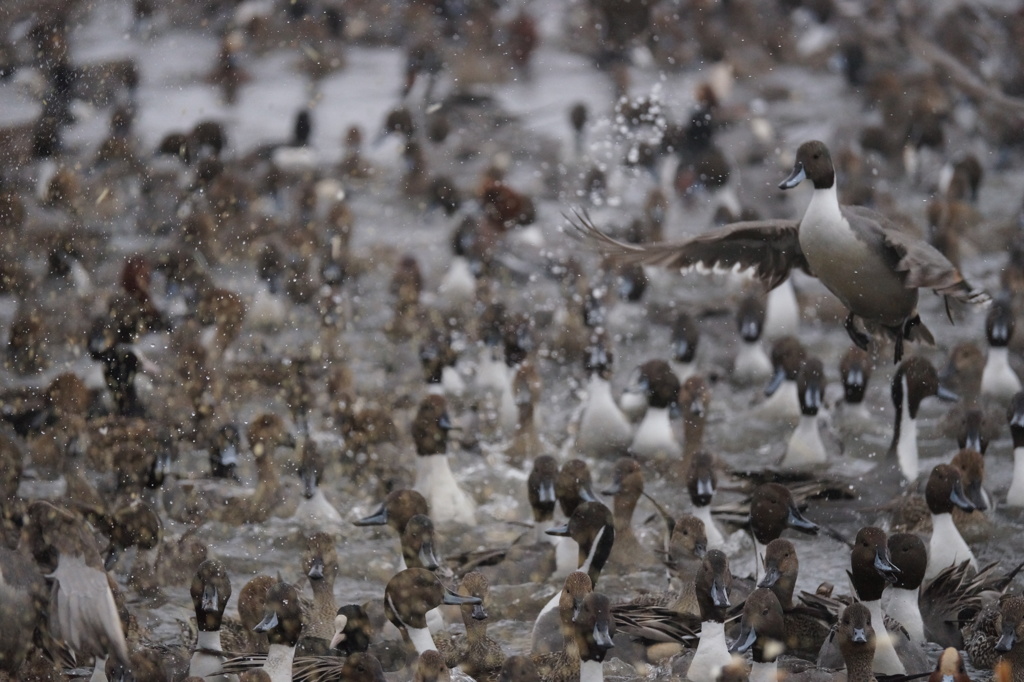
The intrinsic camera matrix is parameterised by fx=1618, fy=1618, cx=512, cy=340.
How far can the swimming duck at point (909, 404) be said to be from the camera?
28.3ft

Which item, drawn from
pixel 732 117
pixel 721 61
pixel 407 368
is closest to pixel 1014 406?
Answer: pixel 407 368

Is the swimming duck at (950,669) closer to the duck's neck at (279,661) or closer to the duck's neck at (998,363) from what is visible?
the duck's neck at (279,661)

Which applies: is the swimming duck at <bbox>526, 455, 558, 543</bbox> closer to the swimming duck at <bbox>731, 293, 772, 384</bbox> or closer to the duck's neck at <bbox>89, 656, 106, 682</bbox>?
the duck's neck at <bbox>89, 656, 106, 682</bbox>

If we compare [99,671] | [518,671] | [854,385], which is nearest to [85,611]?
[99,671]

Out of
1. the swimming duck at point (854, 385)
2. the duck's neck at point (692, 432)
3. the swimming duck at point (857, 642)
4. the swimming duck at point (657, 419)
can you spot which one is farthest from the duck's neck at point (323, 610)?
the swimming duck at point (854, 385)

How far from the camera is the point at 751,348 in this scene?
10164 millimetres

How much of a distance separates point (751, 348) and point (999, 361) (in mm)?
1502

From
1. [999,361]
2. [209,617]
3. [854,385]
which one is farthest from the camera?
[999,361]

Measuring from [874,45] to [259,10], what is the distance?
21.7ft

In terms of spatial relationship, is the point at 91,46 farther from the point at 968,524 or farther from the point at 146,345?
the point at 968,524

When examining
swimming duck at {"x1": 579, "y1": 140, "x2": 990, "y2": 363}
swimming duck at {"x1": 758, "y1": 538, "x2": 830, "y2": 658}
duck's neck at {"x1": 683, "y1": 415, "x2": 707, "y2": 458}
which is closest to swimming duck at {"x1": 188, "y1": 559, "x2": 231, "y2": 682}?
swimming duck at {"x1": 758, "y1": 538, "x2": 830, "y2": 658}

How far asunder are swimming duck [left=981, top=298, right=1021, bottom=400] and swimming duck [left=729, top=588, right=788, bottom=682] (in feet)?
12.1

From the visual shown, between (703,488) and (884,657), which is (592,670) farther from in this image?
(703,488)

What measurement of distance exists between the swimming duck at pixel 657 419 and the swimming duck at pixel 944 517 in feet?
5.95
